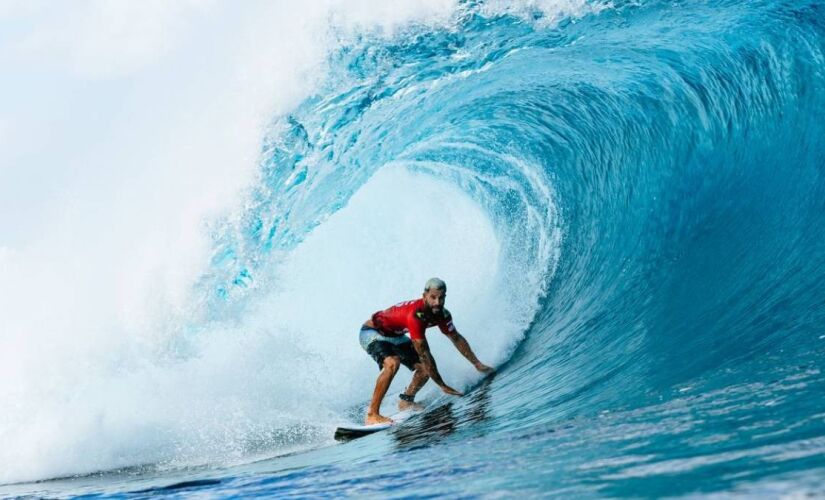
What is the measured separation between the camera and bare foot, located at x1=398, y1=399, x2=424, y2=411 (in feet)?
25.1

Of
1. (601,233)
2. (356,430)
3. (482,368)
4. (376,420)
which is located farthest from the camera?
(601,233)

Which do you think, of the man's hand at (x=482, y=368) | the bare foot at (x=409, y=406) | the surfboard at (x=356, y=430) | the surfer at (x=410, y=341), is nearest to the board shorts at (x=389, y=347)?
the surfer at (x=410, y=341)

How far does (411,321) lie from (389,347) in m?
0.44

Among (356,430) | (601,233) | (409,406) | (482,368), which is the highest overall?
(601,233)

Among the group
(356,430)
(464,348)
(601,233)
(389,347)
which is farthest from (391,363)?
(601,233)

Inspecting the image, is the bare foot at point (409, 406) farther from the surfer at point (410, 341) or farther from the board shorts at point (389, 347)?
the board shorts at point (389, 347)

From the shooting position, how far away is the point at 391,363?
7.66 meters

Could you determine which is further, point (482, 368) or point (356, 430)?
point (482, 368)

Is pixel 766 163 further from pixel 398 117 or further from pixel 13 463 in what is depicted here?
pixel 13 463

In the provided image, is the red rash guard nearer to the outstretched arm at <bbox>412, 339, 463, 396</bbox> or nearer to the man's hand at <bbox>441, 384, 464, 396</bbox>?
the outstretched arm at <bbox>412, 339, 463, 396</bbox>

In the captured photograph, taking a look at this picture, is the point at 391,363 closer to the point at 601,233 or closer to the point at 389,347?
the point at 389,347

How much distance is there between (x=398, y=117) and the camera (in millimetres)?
12148

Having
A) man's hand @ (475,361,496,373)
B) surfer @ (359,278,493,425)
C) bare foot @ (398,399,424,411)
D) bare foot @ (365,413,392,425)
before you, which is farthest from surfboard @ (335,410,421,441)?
man's hand @ (475,361,496,373)

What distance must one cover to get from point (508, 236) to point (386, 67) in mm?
2857
